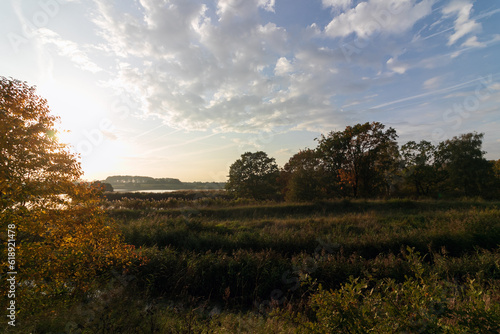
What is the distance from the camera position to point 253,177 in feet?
118

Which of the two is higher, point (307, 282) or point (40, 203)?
point (40, 203)

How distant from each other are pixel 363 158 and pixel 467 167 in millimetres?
22305

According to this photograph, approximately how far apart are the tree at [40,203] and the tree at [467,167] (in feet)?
146

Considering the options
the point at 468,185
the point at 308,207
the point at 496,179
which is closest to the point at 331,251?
the point at 308,207

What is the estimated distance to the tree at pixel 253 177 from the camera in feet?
115

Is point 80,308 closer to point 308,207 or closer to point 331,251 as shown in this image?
point 331,251

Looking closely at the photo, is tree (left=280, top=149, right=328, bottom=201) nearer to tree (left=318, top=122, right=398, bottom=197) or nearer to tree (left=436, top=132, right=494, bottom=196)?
tree (left=318, top=122, right=398, bottom=197)

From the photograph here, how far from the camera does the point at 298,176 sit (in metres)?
25.4

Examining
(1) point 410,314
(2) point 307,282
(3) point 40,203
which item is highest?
(3) point 40,203

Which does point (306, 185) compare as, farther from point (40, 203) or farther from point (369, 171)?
point (40, 203)

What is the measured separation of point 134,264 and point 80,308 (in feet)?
9.00

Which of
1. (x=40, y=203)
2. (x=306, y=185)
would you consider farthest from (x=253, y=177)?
(x=40, y=203)

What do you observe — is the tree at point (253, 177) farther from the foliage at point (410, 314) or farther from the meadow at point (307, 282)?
the foliage at point (410, 314)

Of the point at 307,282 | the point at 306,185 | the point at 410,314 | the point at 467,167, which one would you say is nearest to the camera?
the point at 410,314
